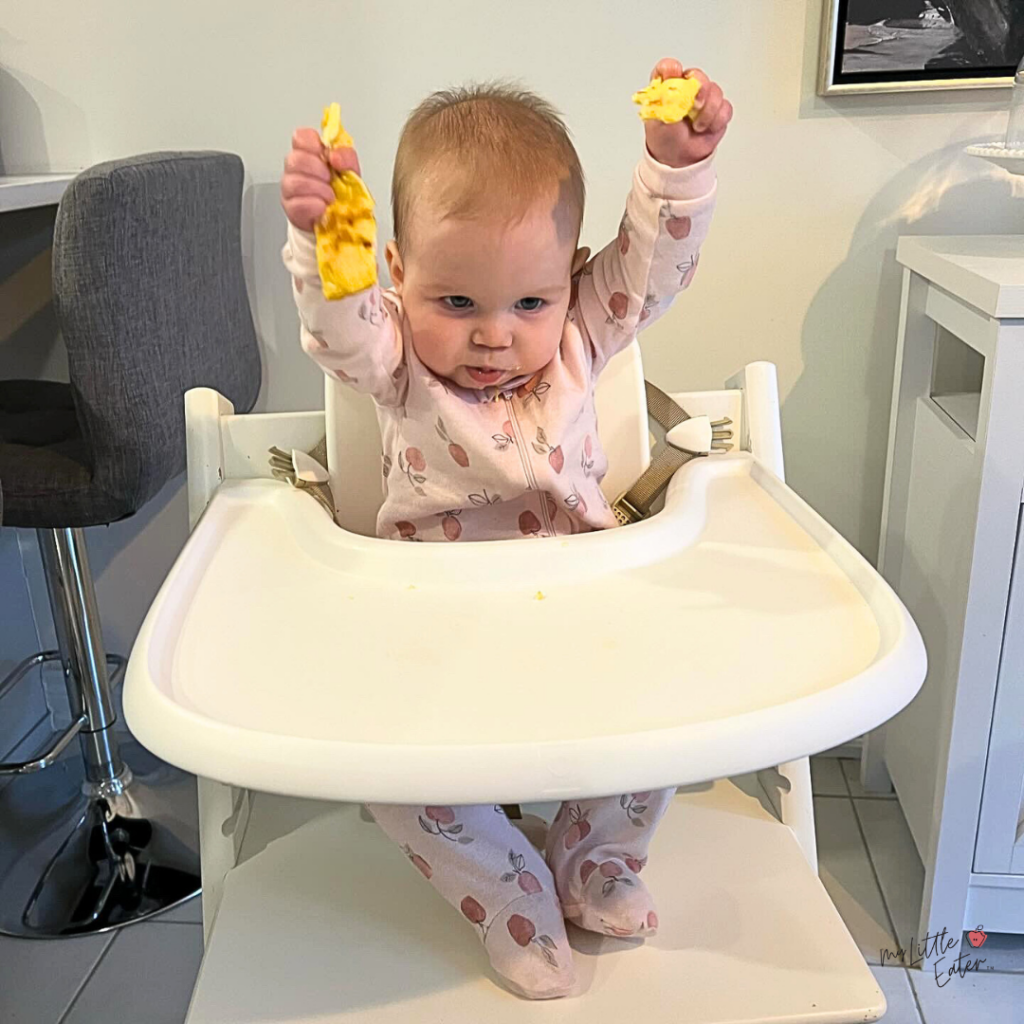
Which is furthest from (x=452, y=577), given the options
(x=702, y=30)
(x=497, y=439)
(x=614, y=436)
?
(x=702, y=30)

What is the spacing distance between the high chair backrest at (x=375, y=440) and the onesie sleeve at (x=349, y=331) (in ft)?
0.23

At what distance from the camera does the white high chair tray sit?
49 cm

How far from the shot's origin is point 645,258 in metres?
0.77

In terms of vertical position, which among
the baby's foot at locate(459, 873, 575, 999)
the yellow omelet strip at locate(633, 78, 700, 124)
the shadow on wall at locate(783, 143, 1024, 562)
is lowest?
the baby's foot at locate(459, 873, 575, 999)

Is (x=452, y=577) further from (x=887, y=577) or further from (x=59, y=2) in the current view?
(x=59, y=2)

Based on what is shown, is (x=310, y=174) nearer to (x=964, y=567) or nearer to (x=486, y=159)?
(x=486, y=159)

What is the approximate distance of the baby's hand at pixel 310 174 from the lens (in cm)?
Result: 59

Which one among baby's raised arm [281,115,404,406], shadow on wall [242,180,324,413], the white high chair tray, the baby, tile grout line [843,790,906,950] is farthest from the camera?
shadow on wall [242,180,324,413]

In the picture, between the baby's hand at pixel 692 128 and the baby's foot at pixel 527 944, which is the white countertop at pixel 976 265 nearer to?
the baby's hand at pixel 692 128

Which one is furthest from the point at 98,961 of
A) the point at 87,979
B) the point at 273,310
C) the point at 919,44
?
the point at 919,44

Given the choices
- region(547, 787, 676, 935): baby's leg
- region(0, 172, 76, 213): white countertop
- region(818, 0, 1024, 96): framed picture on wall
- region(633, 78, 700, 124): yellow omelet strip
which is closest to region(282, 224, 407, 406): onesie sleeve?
region(633, 78, 700, 124): yellow omelet strip

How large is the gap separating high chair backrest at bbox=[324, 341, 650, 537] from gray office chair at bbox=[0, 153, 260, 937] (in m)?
0.29

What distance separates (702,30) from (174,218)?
635 millimetres

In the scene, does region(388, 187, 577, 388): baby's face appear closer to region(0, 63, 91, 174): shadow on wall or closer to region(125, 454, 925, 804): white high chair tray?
region(125, 454, 925, 804): white high chair tray
